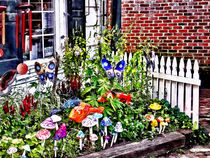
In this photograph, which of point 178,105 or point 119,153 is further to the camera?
point 178,105

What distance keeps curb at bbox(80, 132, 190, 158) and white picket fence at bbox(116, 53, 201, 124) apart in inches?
22.8

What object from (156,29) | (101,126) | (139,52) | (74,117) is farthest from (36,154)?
(156,29)

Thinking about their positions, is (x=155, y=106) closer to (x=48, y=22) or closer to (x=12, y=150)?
(x=12, y=150)

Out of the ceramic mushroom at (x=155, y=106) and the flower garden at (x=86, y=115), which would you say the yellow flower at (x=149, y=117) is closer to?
the flower garden at (x=86, y=115)

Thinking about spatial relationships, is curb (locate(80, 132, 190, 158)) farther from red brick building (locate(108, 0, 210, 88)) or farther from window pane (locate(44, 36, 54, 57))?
red brick building (locate(108, 0, 210, 88))

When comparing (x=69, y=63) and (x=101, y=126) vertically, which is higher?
(x=69, y=63)

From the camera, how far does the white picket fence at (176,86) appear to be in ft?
16.3

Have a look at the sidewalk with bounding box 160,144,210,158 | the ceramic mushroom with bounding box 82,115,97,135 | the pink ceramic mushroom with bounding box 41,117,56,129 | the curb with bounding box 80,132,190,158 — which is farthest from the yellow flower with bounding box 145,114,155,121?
the pink ceramic mushroom with bounding box 41,117,56,129

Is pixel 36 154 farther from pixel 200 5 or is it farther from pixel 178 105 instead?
pixel 200 5

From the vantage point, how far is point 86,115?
418 centimetres

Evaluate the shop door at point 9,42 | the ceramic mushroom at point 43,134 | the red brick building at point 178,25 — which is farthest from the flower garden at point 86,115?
the red brick building at point 178,25

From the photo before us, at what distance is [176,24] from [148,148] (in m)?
4.23

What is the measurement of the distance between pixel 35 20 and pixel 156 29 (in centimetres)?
334

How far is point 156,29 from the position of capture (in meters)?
7.95
